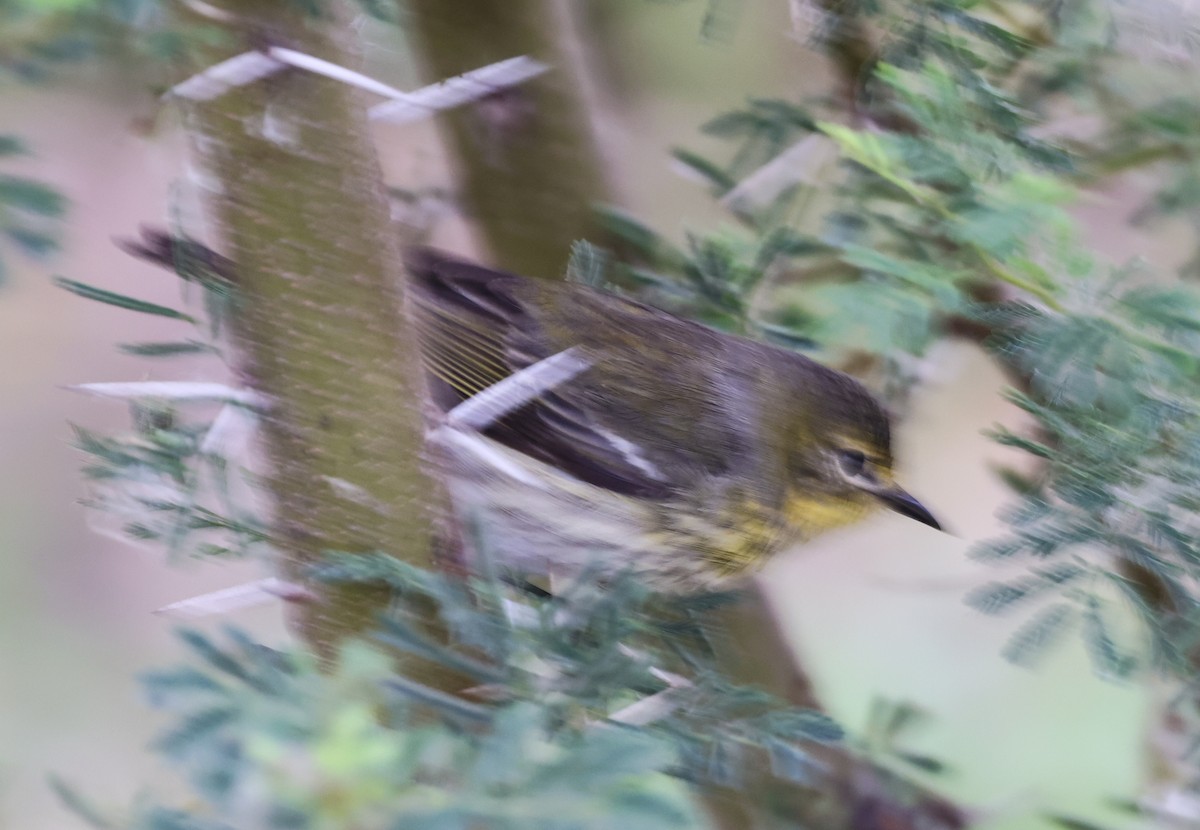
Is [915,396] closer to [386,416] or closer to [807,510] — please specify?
[807,510]

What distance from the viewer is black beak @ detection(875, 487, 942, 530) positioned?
1446 millimetres

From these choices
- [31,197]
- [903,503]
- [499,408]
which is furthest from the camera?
[903,503]

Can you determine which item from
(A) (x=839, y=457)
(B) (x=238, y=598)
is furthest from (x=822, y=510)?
(B) (x=238, y=598)

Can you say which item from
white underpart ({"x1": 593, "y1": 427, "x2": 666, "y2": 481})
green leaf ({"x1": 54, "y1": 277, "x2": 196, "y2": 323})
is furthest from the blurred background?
white underpart ({"x1": 593, "y1": 427, "x2": 666, "y2": 481})

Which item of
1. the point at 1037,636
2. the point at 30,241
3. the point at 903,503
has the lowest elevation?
the point at 903,503

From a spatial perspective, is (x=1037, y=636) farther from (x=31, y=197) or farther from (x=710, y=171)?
(x=31, y=197)

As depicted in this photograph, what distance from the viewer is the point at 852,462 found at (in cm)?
148

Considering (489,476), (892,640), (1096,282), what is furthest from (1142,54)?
(892,640)

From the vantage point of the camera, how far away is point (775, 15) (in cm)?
130

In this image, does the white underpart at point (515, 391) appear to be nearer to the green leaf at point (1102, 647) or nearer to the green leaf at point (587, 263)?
the green leaf at point (587, 263)

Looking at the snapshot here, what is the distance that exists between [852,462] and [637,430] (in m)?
0.30

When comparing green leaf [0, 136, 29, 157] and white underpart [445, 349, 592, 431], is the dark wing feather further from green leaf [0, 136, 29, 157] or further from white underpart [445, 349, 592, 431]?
green leaf [0, 136, 29, 157]

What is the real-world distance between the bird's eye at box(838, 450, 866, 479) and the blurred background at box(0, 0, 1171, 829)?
98 mm

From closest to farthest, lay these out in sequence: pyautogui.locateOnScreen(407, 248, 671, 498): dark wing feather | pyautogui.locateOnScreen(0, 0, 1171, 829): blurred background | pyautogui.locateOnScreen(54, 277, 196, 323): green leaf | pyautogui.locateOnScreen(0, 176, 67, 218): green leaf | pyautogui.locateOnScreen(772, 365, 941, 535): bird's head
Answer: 1. pyautogui.locateOnScreen(0, 176, 67, 218): green leaf
2. pyautogui.locateOnScreen(54, 277, 196, 323): green leaf
3. pyautogui.locateOnScreen(0, 0, 1171, 829): blurred background
4. pyautogui.locateOnScreen(407, 248, 671, 498): dark wing feather
5. pyautogui.locateOnScreen(772, 365, 941, 535): bird's head
